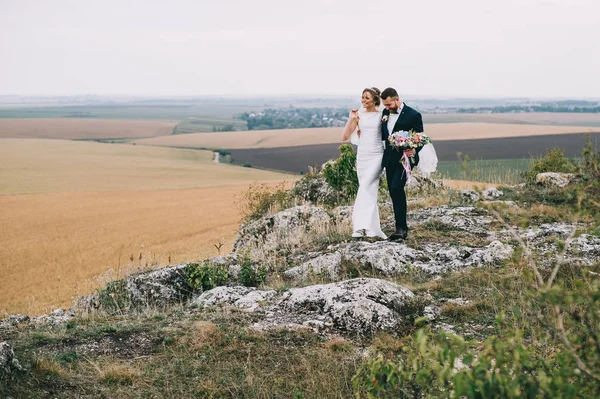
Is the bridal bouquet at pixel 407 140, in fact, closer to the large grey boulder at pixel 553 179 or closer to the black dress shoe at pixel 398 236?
the black dress shoe at pixel 398 236

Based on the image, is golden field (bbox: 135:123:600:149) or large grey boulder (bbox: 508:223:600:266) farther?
golden field (bbox: 135:123:600:149)

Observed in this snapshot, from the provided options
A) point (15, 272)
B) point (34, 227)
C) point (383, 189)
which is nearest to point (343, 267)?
point (383, 189)

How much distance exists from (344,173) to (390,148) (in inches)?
258

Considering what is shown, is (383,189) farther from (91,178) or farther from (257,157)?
(257,157)

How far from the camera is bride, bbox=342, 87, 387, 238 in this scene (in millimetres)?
9914

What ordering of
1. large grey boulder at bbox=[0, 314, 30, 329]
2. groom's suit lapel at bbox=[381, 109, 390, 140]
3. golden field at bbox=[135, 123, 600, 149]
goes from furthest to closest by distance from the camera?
golden field at bbox=[135, 123, 600, 149], groom's suit lapel at bbox=[381, 109, 390, 140], large grey boulder at bbox=[0, 314, 30, 329]

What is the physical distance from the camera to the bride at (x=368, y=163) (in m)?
9.91

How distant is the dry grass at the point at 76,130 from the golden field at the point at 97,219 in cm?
5107

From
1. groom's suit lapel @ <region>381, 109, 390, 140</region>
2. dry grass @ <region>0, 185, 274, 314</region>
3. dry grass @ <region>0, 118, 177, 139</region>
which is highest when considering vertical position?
groom's suit lapel @ <region>381, 109, 390, 140</region>

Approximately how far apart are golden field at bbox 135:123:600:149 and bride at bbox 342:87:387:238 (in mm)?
96936

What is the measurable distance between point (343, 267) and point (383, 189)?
7.62m

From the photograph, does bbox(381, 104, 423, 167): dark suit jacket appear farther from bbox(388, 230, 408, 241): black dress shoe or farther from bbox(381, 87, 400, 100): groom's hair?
bbox(388, 230, 408, 241): black dress shoe

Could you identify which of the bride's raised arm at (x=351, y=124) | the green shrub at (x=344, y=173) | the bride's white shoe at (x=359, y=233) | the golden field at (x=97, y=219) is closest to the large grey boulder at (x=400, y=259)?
the bride's white shoe at (x=359, y=233)

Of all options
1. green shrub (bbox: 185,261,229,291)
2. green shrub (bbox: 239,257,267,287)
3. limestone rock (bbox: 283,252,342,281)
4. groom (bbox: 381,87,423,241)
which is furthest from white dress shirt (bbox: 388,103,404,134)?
green shrub (bbox: 185,261,229,291)
